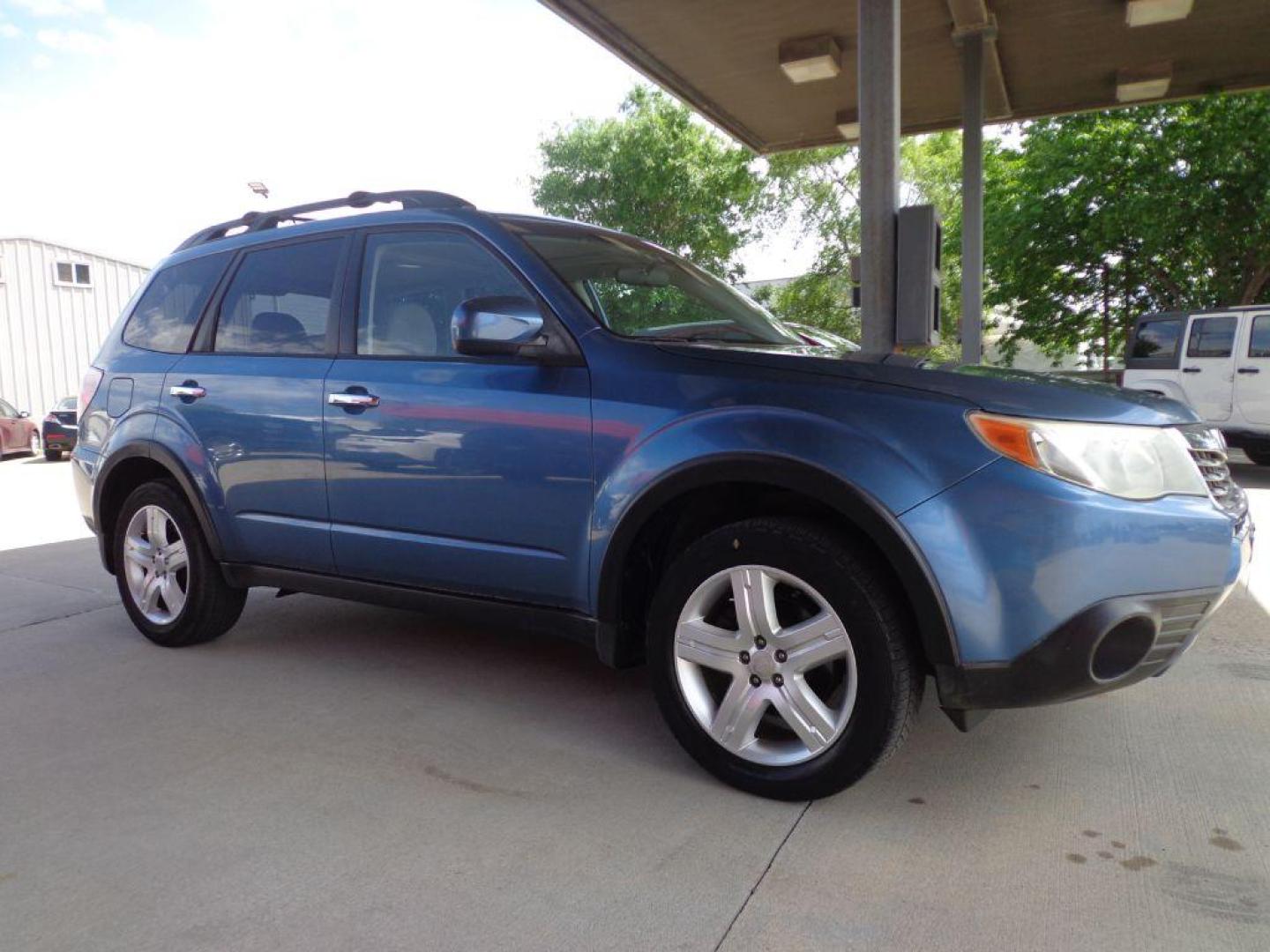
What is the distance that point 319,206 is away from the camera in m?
4.22

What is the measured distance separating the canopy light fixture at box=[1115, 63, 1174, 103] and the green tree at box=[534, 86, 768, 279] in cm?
1967

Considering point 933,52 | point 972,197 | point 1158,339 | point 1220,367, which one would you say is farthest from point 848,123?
point 1220,367

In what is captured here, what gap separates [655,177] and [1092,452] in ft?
97.7

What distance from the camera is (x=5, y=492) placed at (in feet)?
41.8

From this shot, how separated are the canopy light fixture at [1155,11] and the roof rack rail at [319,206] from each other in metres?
7.20

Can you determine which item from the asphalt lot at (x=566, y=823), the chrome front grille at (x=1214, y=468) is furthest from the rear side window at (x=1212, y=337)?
the chrome front grille at (x=1214, y=468)

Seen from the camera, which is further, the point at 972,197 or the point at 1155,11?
the point at 972,197

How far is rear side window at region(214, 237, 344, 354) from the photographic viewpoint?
3902 millimetres

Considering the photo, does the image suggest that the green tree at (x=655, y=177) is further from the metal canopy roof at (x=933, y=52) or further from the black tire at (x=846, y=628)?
the black tire at (x=846, y=628)

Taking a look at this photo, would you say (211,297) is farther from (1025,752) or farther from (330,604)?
(1025,752)

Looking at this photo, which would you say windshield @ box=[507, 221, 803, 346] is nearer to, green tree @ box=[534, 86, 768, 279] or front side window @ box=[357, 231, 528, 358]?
front side window @ box=[357, 231, 528, 358]

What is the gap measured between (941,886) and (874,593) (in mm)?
708

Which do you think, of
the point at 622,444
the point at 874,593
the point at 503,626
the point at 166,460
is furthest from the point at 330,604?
the point at 874,593

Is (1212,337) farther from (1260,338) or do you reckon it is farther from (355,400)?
(355,400)
